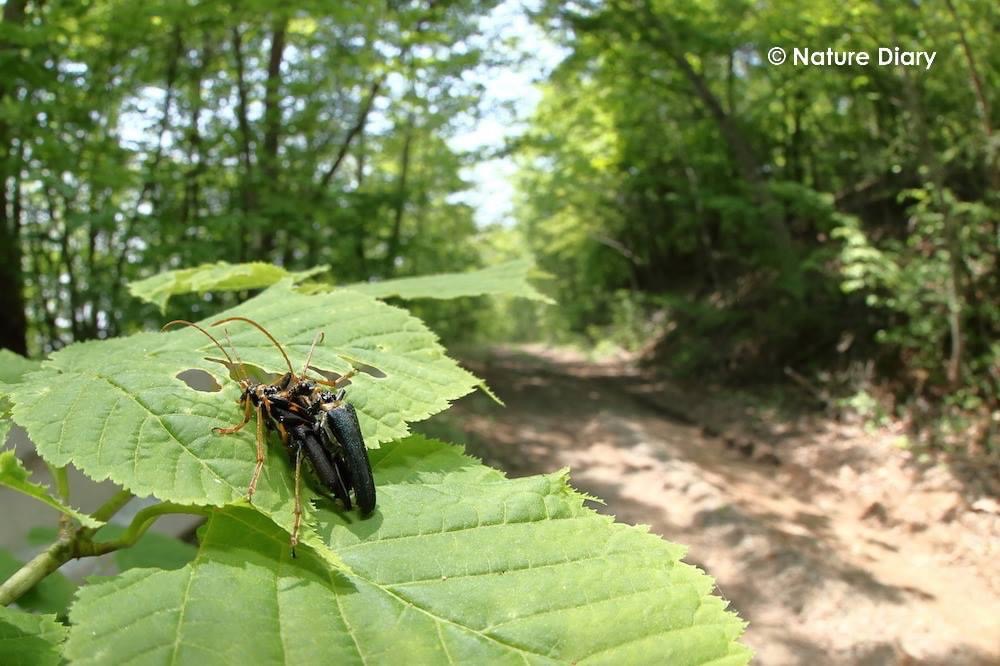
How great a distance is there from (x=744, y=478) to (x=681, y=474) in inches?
44.9

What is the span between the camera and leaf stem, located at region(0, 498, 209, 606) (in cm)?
93

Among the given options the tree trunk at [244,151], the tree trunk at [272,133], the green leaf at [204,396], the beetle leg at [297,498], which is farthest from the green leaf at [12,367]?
the tree trunk at [244,151]

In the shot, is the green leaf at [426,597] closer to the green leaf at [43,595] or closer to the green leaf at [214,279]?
the green leaf at [43,595]

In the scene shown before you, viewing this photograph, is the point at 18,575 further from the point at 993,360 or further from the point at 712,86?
the point at 712,86

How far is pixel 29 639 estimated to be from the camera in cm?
89

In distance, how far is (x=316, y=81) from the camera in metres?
9.14

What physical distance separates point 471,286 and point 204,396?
3.09 feet

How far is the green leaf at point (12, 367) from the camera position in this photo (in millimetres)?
1143

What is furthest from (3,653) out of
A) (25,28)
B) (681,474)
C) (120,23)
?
(681,474)

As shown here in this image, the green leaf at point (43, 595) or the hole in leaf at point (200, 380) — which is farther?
the green leaf at point (43, 595)

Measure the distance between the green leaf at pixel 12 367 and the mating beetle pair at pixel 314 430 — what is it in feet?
1.31

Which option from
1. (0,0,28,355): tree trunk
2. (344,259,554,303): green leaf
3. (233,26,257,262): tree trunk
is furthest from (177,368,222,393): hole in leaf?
(233,26,257,262): tree trunk

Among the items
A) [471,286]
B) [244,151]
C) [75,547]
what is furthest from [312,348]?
[244,151]

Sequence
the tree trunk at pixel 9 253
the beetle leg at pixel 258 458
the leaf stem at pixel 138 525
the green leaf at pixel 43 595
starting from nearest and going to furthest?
the beetle leg at pixel 258 458
the leaf stem at pixel 138 525
the green leaf at pixel 43 595
the tree trunk at pixel 9 253
